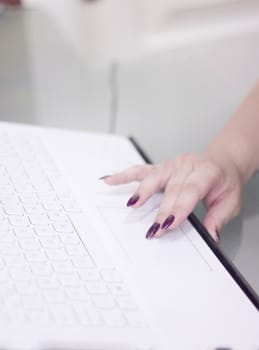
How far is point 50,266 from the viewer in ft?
1.77

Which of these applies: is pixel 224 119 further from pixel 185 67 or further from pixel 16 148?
pixel 16 148

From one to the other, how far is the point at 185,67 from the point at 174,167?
571 millimetres

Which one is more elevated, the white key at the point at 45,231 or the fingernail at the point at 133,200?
the fingernail at the point at 133,200

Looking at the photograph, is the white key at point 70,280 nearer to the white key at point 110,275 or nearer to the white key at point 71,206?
the white key at point 110,275

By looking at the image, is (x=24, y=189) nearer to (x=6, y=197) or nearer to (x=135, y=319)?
(x=6, y=197)

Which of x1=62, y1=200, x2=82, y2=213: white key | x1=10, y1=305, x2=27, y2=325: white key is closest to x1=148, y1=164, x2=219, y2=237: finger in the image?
x1=62, y1=200, x2=82, y2=213: white key

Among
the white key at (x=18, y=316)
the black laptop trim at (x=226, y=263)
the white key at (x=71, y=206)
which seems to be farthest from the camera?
the white key at (x=71, y=206)

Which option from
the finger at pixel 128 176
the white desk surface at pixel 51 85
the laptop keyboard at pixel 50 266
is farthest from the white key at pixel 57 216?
the white desk surface at pixel 51 85

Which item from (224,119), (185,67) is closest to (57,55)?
(185,67)

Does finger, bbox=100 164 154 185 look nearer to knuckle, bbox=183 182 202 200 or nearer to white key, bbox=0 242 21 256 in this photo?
knuckle, bbox=183 182 202 200

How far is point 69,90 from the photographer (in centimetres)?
115

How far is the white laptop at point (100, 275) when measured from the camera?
0.47m

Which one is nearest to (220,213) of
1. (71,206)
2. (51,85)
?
(71,206)

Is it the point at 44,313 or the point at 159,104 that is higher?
the point at 44,313
